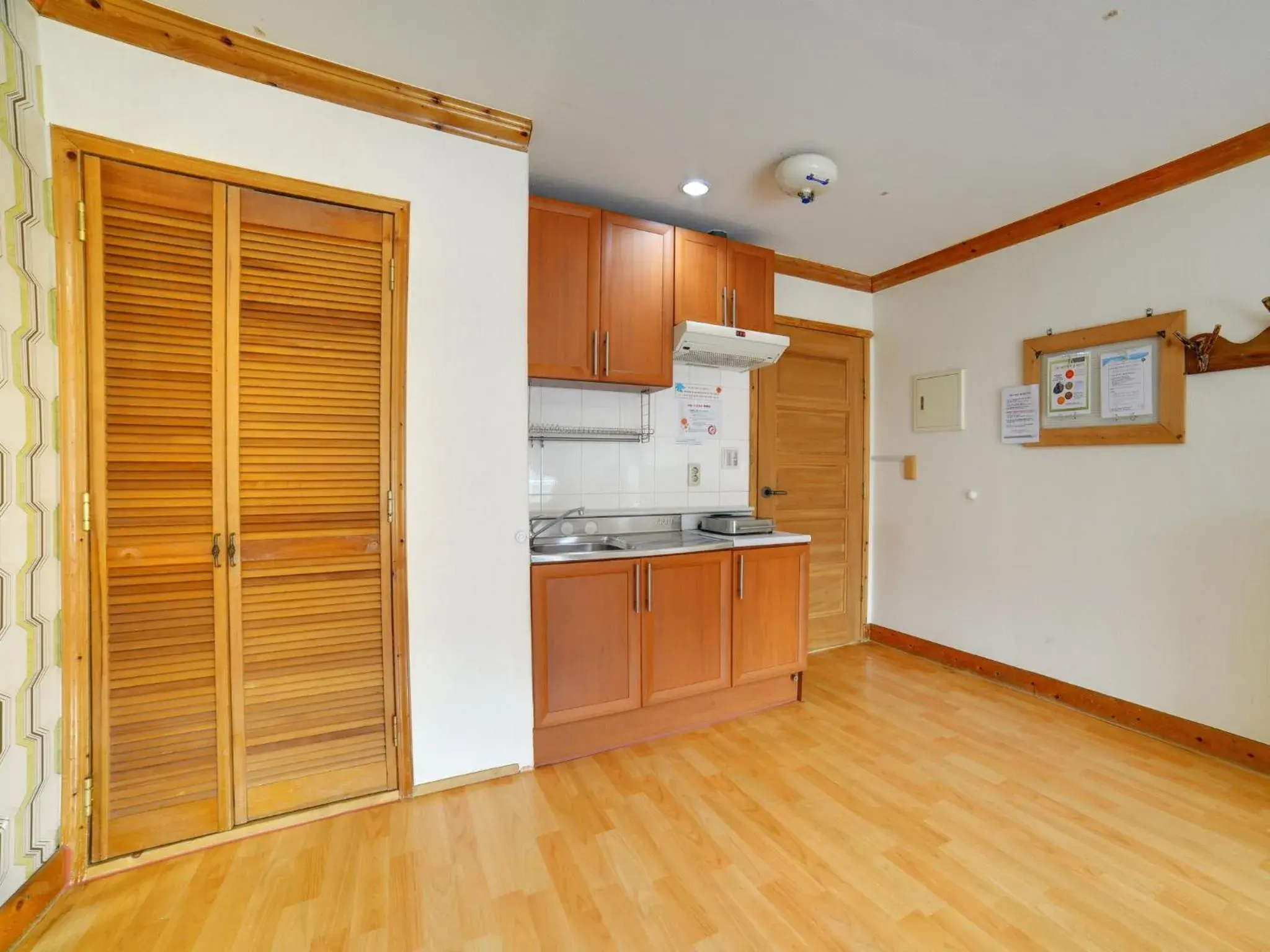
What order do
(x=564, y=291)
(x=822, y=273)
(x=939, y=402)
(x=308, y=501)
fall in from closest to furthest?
(x=308, y=501) → (x=564, y=291) → (x=939, y=402) → (x=822, y=273)

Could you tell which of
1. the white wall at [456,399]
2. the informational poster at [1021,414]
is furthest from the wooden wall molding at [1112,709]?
the white wall at [456,399]

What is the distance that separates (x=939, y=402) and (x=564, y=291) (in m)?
2.44

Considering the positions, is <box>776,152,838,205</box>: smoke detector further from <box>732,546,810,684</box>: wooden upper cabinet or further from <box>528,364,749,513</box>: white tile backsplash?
<box>732,546,810,684</box>: wooden upper cabinet

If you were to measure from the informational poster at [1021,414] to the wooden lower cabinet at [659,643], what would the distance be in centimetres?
140

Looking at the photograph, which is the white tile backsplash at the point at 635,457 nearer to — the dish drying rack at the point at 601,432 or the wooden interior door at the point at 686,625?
the dish drying rack at the point at 601,432

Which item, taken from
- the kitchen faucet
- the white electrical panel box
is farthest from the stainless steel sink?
the white electrical panel box

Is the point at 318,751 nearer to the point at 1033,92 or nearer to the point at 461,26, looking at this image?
the point at 461,26

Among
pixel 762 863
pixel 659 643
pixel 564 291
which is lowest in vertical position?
pixel 762 863

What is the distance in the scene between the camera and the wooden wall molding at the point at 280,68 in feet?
4.83

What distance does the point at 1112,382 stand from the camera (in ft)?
8.09

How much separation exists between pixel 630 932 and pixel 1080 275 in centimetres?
336

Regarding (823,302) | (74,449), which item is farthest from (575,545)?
(823,302)

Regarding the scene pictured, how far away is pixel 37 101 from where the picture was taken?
4.67 ft

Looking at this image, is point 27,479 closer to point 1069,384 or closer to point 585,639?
point 585,639
